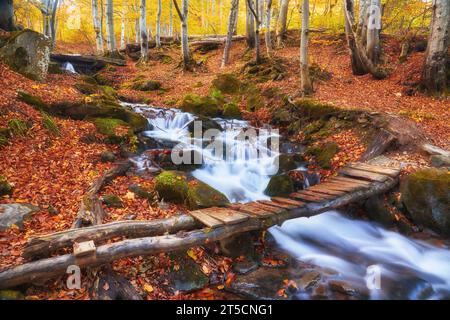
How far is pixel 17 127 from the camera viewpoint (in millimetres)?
7035

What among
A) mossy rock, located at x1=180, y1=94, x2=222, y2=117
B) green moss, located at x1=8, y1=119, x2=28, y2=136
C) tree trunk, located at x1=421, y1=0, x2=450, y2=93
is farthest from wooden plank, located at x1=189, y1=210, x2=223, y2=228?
tree trunk, located at x1=421, y1=0, x2=450, y2=93

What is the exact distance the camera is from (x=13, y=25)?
38.3 ft

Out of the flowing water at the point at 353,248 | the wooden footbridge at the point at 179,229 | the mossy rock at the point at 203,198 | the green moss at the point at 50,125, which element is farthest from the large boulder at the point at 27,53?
the wooden footbridge at the point at 179,229

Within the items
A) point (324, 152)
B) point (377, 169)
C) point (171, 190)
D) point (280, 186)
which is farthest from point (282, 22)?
point (171, 190)

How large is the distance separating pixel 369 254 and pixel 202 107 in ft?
26.9

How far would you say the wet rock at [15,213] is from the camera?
464 cm

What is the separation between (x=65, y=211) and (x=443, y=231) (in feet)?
22.9

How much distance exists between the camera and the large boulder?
9.94 meters

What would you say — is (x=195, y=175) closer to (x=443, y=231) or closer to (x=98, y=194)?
(x=98, y=194)

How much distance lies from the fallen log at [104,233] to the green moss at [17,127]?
4054mm

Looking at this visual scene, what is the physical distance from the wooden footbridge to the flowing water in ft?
2.63

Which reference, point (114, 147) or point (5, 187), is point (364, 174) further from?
point (5, 187)

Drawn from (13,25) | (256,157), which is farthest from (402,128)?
(13,25)

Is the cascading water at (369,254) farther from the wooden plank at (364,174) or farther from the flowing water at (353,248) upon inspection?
the wooden plank at (364,174)
